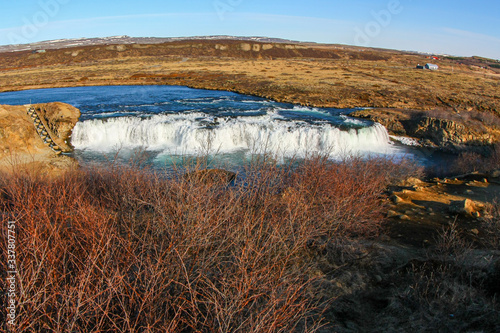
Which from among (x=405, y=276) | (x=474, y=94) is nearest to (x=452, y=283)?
(x=405, y=276)

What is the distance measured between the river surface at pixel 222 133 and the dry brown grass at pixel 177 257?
31.1 ft

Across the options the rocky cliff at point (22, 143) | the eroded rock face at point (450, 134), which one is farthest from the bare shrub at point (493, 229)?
the rocky cliff at point (22, 143)

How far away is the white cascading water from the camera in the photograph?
62.3ft

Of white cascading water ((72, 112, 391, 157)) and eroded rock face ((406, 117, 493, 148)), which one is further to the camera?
eroded rock face ((406, 117, 493, 148))

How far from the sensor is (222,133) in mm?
19172

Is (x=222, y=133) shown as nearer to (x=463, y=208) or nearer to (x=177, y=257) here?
(x=463, y=208)

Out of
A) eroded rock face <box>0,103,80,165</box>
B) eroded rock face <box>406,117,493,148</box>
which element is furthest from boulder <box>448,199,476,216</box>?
eroded rock face <box>0,103,80,165</box>

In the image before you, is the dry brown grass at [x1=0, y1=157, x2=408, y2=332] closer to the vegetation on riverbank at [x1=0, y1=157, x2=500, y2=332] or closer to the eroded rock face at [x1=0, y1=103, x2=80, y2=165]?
the vegetation on riverbank at [x1=0, y1=157, x2=500, y2=332]

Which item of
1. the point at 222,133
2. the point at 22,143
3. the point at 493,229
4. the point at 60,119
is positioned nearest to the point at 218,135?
the point at 222,133

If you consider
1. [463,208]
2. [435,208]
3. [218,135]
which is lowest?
[435,208]

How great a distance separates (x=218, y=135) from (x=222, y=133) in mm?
341

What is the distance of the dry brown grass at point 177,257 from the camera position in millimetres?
3070

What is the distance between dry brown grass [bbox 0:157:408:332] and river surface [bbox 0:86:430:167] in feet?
31.1

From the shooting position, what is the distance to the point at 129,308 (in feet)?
10.7
